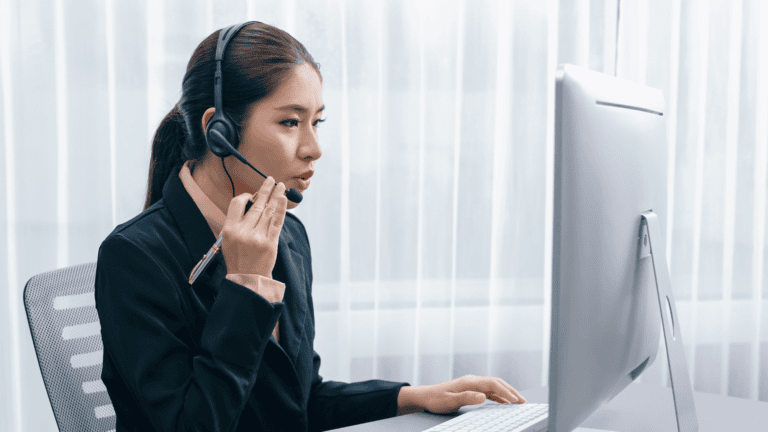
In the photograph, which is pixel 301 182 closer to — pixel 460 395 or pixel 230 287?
pixel 230 287

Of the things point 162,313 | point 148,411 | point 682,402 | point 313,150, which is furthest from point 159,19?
point 682,402

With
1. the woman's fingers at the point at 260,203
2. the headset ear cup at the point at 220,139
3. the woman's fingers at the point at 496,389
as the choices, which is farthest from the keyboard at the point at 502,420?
the headset ear cup at the point at 220,139

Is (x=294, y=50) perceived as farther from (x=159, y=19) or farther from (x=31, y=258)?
(x=31, y=258)

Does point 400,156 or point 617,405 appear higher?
point 400,156

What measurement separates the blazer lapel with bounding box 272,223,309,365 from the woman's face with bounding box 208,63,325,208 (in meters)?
0.19

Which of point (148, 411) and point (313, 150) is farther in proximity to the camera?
point (313, 150)

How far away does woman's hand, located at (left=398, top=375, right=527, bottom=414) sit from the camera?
3.07ft

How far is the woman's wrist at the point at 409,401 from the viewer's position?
0.98 meters

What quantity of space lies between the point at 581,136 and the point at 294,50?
1.73ft

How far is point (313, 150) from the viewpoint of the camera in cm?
91

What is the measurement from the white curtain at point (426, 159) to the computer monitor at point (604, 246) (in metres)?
1.09

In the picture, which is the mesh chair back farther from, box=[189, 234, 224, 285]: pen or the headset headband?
the headset headband

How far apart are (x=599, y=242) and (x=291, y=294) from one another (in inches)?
24.0

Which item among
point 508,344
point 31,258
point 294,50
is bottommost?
point 508,344
